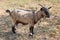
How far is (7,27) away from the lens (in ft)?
25.5

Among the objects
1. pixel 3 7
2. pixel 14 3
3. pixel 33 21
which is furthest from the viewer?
pixel 14 3

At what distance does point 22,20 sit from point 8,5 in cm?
376

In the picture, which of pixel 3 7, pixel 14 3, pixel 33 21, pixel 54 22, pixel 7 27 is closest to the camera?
pixel 33 21

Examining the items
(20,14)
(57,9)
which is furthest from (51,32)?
(57,9)

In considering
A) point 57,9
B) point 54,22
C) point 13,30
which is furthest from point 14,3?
point 13,30

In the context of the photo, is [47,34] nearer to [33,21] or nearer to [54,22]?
[33,21]

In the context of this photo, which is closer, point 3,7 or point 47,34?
point 47,34

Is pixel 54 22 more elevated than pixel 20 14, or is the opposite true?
pixel 20 14

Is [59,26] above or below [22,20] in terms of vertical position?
below

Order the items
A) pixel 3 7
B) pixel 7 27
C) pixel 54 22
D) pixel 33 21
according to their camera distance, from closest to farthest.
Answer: pixel 33 21, pixel 7 27, pixel 54 22, pixel 3 7

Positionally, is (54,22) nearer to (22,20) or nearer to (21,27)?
(21,27)

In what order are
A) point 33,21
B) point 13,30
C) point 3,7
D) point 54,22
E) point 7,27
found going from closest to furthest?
point 33,21 < point 13,30 < point 7,27 < point 54,22 < point 3,7

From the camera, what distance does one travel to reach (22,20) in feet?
22.5

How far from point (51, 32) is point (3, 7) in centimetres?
347
